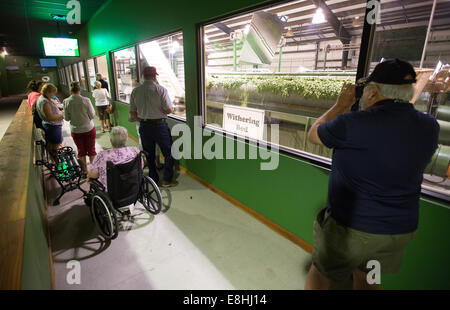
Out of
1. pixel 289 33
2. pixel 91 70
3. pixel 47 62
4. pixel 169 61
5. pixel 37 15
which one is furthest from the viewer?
pixel 47 62

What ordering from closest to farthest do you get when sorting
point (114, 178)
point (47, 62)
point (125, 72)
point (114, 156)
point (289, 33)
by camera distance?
point (114, 178) < point (114, 156) < point (289, 33) < point (125, 72) < point (47, 62)

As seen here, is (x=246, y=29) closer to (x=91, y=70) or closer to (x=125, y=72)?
(x=125, y=72)

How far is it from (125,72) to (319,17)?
4.61 meters

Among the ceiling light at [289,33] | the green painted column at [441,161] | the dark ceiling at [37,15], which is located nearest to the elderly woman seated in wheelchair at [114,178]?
the ceiling light at [289,33]

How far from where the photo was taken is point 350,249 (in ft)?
3.70

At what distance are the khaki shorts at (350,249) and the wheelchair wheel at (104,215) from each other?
5.42 ft

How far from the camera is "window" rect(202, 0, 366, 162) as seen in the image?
198 centimetres

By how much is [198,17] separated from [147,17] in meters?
1.41

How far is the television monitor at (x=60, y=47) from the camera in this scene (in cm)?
637

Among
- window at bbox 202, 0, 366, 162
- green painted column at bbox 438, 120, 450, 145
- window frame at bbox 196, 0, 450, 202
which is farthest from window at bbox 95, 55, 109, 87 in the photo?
green painted column at bbox 438, 120, 450, 145

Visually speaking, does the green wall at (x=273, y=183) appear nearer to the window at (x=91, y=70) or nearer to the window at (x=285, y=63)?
the window at (x=285, y=63)

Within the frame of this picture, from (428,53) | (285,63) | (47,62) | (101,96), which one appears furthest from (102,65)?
(47,62)
